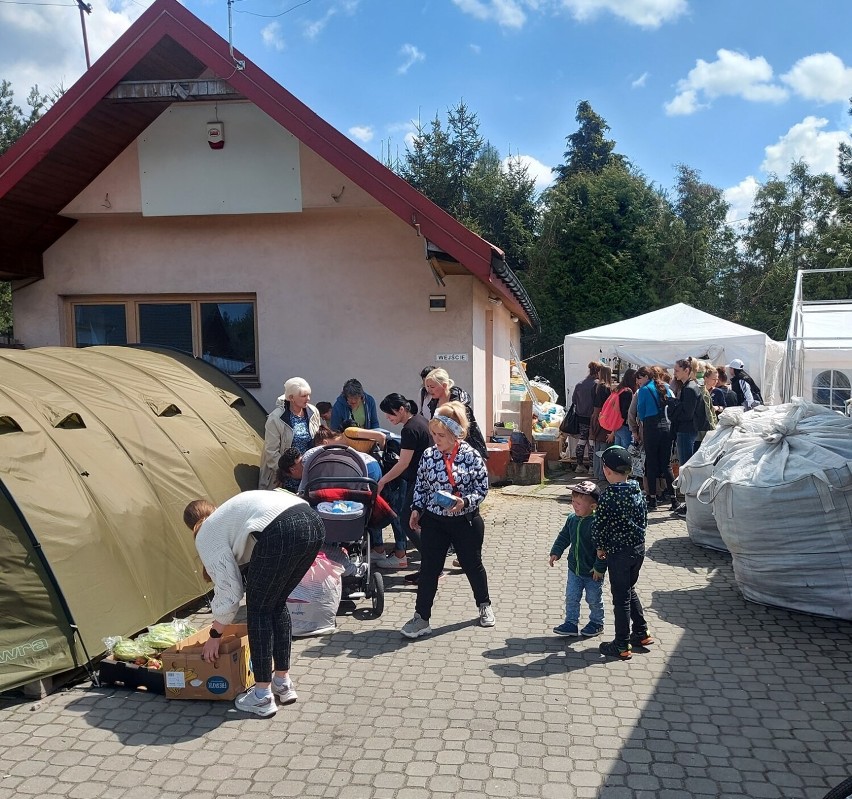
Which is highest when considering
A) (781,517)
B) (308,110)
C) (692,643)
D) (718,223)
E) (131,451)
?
(718,223)

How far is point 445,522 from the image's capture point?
5.18 meters

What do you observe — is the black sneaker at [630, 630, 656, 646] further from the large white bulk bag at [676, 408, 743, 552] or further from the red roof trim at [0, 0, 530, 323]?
the red roof trim at [0, 0, 530, 323]

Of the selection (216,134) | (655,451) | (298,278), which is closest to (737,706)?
(655,451)

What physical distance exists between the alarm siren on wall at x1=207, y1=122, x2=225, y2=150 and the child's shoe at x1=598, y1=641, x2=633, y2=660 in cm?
708

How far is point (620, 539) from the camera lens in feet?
15.8

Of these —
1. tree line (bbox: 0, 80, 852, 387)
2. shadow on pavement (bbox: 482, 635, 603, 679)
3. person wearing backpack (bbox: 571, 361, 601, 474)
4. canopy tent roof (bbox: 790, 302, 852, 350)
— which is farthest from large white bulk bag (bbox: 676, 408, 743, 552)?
tree line (bbox: 0, 80, 852, 387)

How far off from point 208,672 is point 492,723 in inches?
64.0

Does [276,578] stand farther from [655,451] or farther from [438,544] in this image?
[655,451]

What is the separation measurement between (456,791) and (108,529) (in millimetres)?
2908

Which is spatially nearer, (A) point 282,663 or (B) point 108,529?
(A) point 282,663

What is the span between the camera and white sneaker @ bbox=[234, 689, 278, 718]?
408 cm

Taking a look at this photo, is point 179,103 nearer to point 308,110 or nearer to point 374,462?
point 308,110

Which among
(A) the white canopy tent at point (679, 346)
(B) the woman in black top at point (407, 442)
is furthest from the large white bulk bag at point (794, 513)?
(A) the white canopy tent at point (679, 346)

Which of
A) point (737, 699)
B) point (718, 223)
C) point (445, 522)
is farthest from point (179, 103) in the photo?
point (718, 223)
